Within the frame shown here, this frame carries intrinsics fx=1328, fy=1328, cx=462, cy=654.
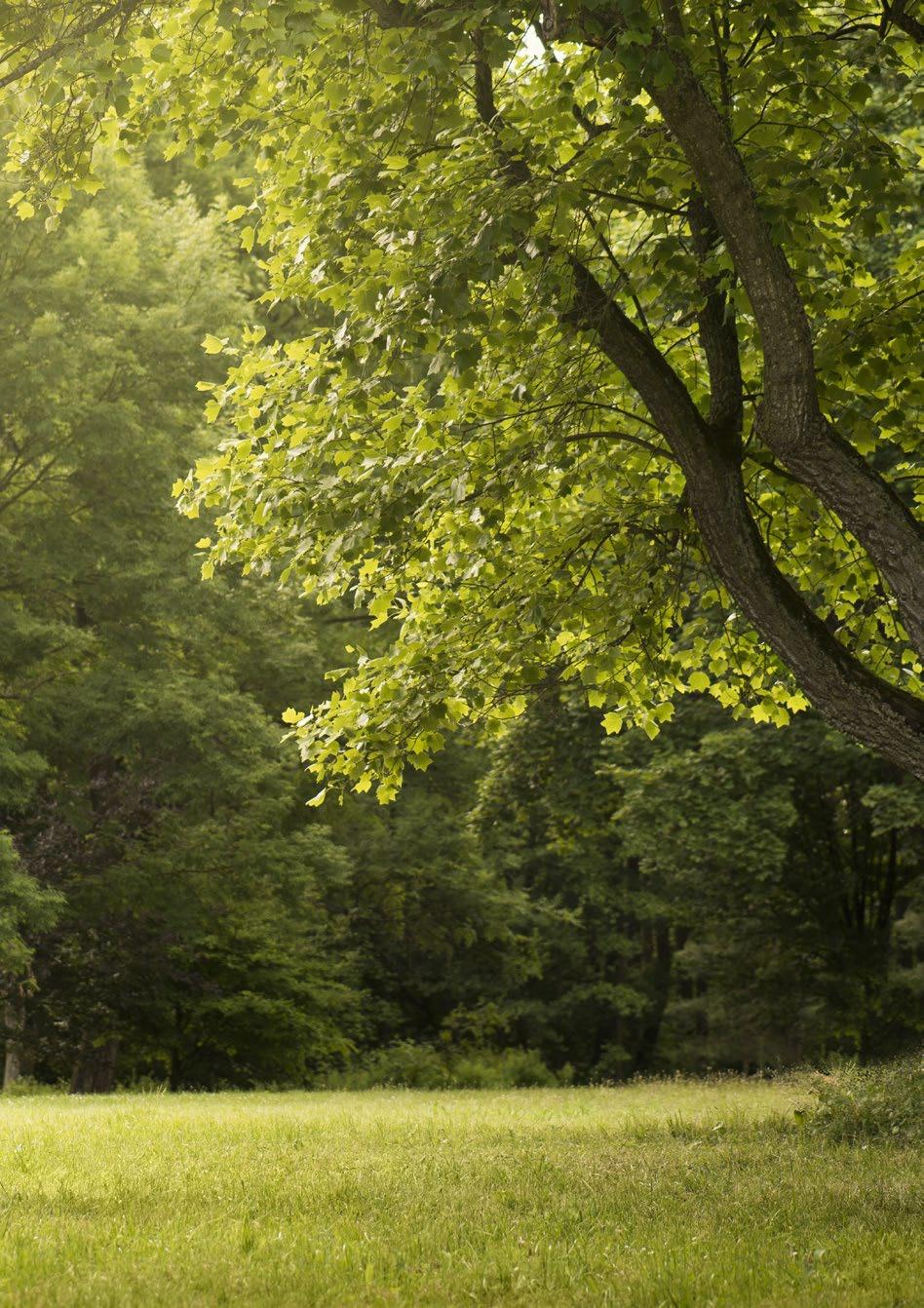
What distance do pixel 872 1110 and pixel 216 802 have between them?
44.4 ft

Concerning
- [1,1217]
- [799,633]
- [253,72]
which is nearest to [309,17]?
[253,72]

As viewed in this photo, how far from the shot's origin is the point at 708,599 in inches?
429

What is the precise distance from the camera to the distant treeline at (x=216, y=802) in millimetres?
19109

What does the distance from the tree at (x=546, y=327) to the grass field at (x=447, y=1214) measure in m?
2.71

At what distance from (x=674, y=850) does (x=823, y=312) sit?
14.8 meters

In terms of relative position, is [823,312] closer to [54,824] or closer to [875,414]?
[875,414]

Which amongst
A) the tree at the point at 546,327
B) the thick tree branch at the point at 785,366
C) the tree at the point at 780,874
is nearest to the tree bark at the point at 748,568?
the tree at the point at 546,327

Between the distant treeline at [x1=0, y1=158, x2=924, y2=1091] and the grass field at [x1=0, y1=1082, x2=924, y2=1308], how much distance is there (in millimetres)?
6985

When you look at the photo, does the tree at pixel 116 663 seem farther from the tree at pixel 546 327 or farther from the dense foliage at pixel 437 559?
the tree at pixel 546 327

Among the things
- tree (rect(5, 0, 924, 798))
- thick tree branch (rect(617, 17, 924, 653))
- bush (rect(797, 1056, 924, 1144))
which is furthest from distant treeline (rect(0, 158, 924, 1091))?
thick tree branch (rect(617, 17, 924, 653))

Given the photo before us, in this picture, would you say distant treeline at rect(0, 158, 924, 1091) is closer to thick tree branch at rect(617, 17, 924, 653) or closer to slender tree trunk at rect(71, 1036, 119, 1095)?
slender tree trunk at rect(71, 1036, 119, 1095)

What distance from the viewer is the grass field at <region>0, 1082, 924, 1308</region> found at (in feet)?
19.6

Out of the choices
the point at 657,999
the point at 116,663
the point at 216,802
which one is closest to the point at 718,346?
the point at 116,663

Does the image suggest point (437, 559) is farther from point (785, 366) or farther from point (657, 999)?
point (657, 999)
